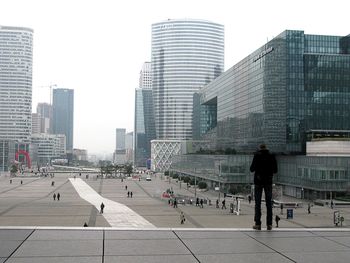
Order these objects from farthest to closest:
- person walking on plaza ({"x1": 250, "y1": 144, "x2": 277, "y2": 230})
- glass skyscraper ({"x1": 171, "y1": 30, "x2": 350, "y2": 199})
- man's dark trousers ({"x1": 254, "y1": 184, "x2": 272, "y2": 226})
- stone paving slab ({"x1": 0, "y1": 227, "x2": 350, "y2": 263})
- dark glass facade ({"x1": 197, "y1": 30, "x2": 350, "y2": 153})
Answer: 1. dark glass facade ({"x1": 197, "y1": 30, "x2": 350, "y2": 153})
2. glass skyscraper ({"x1": 171, "y1": 30, "x2": 350, "y2": 199})
3. person walking on plaza ({"x1": 250, "y1": 144, "x2": 277, "y2": 230})
4. man's dark trousers ({"x1": 254, "y1": 184, "x2": 272, "y2": 226})
5. stone paving slab ({"x1": 0, "y1": 227, "x2": 350, "y2": 263})

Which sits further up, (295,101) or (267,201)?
(295,101)

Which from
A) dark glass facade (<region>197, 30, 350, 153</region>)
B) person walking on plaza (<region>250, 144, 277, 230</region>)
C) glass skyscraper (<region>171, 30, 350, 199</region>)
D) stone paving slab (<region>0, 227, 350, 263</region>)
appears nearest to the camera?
stone paving slab (<region>0, 227, 350, 263</region>)

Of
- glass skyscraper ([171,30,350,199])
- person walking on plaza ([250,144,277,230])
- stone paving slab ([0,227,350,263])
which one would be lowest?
stone paving slab ([0,227,350,263])

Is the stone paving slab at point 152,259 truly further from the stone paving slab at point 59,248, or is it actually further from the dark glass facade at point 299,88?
the dark glass facade at point 299,88

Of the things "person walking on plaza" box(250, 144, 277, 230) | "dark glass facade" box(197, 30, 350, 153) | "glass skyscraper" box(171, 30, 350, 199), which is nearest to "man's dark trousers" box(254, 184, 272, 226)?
"person walking on plaza" box(250, 144, 277, 230)

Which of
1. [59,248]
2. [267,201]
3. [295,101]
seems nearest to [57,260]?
[59,248]

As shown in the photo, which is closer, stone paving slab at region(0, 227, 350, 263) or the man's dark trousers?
stone paving slab at region(0, 227, 350, 263)

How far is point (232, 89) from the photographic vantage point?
132125 mm

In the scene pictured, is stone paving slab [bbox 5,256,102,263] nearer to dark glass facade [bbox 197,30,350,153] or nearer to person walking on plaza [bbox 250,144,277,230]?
person walking on plaza [bbox 250,144,277,230]

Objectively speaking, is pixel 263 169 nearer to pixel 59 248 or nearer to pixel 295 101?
pixel 59 248

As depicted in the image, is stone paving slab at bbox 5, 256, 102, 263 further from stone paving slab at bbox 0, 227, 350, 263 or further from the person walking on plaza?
the person walking on plaza

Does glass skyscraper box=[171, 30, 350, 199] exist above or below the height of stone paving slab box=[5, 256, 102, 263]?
above

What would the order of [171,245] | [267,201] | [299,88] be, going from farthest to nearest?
[299,88], [267,201], [171,245]

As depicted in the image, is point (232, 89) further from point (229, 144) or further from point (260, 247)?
point (260, 247)
